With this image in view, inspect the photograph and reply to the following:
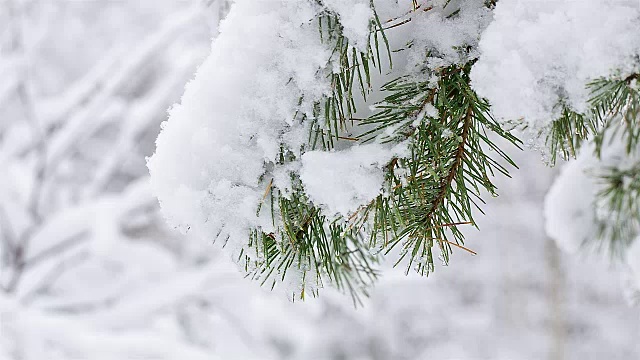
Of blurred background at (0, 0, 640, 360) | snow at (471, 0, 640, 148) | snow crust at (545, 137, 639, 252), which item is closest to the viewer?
snow at (471, 0, 640, 148)

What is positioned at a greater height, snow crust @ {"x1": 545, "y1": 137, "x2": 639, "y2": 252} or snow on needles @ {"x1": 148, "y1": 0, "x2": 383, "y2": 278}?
snow crust @ {"x1": 545, "y1": 137, "x2": 639, "y2": 252}

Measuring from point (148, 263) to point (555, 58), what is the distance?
Answer: 2.36 meters

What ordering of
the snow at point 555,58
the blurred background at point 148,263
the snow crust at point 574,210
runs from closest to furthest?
1. the snow at point 555,58
2. the snow crust at point 574,210
3. the blurred background at point 148,263

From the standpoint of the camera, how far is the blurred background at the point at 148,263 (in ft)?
6.57

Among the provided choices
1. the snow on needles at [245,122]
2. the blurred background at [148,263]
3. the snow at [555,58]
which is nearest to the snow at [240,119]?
the snow on needles at [245,122]

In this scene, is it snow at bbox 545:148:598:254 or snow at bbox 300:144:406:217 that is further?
→ snow at bbox 545:148:598:254

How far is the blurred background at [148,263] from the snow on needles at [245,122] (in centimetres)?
38

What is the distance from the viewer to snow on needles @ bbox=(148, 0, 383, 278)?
48 cm

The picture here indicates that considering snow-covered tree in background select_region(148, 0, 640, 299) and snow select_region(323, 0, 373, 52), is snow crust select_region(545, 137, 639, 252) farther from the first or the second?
snow select_region(323, 0, 373, 52)

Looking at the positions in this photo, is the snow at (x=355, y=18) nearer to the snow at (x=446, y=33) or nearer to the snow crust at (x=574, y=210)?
the snow at (x=446, y=33)

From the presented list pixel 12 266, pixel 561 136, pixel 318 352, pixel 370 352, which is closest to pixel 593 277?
pixel 370 352

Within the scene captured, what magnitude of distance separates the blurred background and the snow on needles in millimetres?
377

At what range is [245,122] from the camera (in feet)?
1.64

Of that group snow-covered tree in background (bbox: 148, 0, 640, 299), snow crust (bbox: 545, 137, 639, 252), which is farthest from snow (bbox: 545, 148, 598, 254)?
snow-covered tree in background (bbox: 148, 0, 640, 299)
